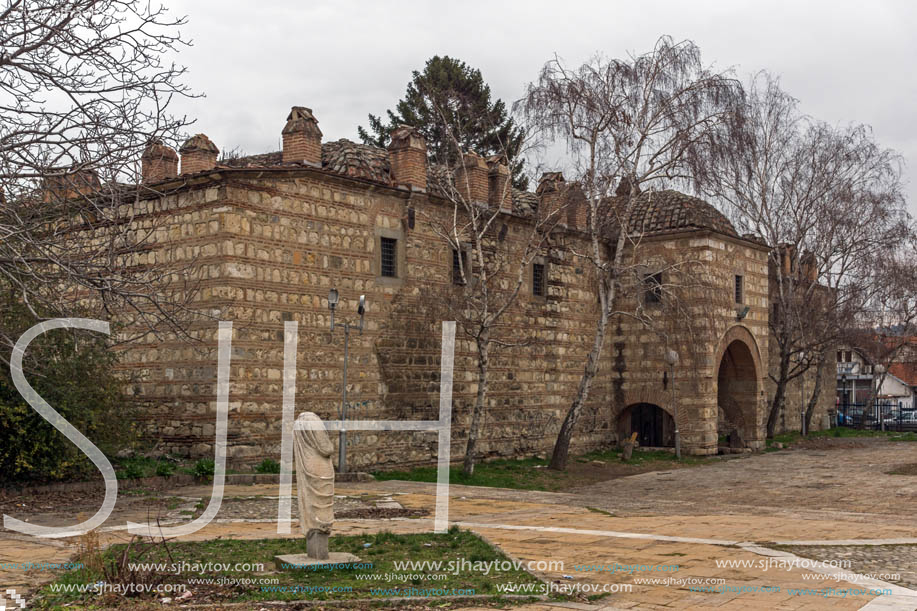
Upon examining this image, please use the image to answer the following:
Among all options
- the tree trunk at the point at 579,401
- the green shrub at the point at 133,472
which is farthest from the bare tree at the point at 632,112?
the green shrub at the point at 133,472

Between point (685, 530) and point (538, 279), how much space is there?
1196 cm

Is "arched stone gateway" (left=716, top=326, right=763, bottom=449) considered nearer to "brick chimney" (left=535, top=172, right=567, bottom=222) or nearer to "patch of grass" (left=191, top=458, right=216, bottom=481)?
"brick chimney" (left=535, top=172, right=567, bottom=222)

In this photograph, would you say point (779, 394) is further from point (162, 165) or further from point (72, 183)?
point (72, 183)

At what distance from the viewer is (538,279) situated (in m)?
21.8

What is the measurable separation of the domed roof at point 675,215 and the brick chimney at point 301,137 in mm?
9768

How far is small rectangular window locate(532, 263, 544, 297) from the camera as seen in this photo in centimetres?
2164

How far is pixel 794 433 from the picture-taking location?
3122cm

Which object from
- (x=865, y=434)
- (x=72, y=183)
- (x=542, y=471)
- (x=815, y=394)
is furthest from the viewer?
(x=865, y=434)

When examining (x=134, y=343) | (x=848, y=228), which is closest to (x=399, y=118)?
(x=848, y=228)

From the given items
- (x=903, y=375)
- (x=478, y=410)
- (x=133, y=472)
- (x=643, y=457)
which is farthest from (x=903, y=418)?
(x=133, y=472)

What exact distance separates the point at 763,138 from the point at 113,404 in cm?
2106

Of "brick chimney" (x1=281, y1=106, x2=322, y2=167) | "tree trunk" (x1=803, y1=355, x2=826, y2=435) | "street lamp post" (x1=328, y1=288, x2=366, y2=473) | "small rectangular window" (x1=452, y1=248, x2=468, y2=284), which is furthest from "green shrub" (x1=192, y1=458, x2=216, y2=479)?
"tree trunk" (x1=803, y1=355, x2=826, y2=435)

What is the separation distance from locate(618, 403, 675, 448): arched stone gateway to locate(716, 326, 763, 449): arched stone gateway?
1.74 meters

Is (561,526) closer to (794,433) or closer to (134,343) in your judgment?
(134,343)
